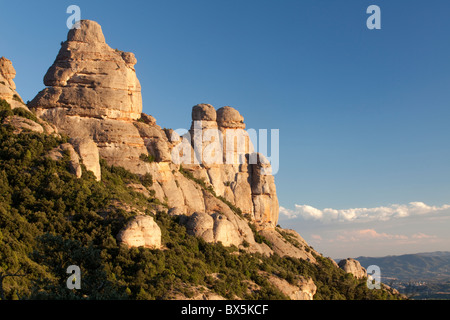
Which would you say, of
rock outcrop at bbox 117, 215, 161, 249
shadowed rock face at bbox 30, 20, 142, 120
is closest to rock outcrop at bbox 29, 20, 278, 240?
shadowed rock face at bbox 30, 20, 142, 120

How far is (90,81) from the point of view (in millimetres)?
66312

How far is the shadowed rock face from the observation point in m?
64.4

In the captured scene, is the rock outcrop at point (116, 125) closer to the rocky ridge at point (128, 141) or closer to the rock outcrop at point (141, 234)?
the rocky ridge at point (128, 141)

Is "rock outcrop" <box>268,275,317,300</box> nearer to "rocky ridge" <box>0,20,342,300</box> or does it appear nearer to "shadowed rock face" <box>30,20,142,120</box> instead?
"rocky ridge" <box>0,20,342,300</box>

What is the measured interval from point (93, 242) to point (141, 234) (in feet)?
15.6

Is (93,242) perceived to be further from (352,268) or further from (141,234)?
(352,268)

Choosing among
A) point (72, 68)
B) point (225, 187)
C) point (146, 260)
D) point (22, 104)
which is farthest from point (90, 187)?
point (225, 187)

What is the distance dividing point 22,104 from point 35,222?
833 inches

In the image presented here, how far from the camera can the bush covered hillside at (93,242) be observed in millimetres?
36938

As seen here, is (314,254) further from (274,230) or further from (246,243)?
(246,243)

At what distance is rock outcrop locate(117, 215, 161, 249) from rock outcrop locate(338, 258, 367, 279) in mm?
43341

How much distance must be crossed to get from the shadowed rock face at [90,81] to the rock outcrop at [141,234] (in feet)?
76.1

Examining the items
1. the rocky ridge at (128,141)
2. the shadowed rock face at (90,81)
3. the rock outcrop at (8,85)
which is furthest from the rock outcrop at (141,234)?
the rock outcrop at (8,85)

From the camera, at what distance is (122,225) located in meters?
47.3
